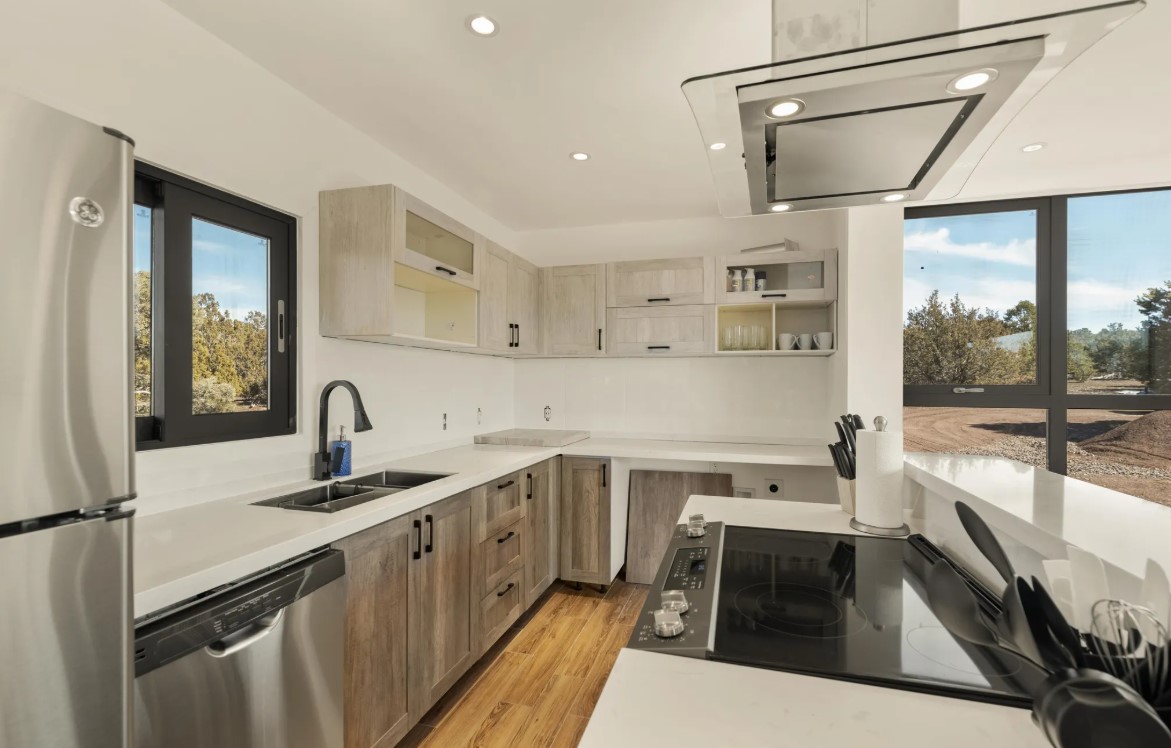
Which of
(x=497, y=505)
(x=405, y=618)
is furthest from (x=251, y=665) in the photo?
(x=497, y=505)

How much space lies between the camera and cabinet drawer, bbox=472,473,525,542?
2465 millimetres

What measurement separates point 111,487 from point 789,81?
130 centimetres

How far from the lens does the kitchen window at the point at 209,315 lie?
1739 mm

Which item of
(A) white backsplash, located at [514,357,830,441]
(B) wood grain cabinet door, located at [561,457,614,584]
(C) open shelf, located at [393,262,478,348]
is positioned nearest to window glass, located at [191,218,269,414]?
(C) open shelf, located at [393,262,478,348]

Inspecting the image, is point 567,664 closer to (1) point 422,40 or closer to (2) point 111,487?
(2) point 111,487

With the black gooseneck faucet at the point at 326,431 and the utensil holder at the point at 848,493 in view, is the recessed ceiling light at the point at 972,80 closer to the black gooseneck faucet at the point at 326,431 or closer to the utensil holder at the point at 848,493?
the utensil holder at the point at 848,493

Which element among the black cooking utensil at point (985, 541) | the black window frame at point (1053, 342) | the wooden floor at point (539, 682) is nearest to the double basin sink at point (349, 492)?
the wooden floor at point (539, 682)

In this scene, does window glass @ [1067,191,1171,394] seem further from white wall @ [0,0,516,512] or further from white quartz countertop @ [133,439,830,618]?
white wall @ [0,0,516,512]

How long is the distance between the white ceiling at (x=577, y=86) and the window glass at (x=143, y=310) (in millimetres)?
724

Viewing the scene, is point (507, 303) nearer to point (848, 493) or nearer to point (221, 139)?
point (221, 139)

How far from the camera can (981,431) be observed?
3295 mm

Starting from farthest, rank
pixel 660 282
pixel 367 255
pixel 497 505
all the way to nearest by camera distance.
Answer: pixel 660 282, pixel 497 505, pixel 367 255

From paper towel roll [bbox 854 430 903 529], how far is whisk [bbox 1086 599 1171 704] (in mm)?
965

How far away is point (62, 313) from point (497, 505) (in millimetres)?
2051
